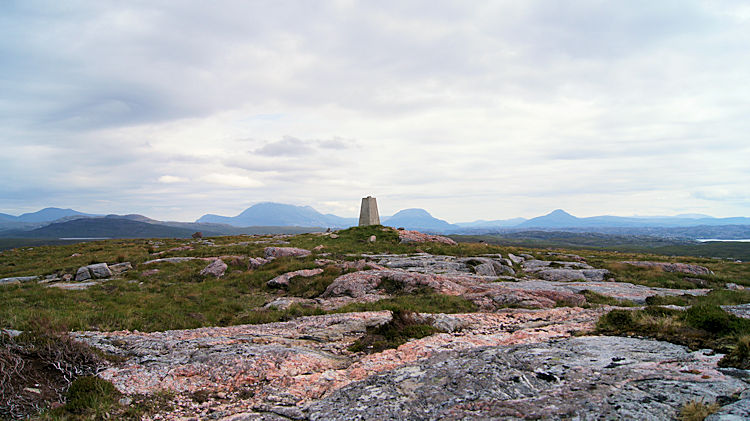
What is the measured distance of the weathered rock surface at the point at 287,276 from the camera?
2197cm

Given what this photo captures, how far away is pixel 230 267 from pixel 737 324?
27.7 m

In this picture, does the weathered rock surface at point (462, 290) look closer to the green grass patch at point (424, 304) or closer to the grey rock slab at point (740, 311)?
the green grass patch at point (424, 304)

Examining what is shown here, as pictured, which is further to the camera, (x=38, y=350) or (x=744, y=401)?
(x=38, y=350)

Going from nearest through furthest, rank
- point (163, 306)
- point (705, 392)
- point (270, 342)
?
1. point (705, 392)
2. point (270, 342)
3. point (163, 306)

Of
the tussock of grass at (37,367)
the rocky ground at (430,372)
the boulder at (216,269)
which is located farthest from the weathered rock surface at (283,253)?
the tussock of grass at (37,367)

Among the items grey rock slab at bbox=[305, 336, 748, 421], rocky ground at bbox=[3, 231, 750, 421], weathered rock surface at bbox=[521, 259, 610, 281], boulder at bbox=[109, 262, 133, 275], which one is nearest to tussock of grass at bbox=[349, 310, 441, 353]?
rocky ground at bbox=[3, 231, 750, 421]

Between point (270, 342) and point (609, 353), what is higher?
point (609, 353)

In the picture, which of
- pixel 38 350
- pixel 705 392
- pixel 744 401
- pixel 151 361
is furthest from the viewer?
pixel 151 361

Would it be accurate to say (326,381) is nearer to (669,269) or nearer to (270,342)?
(270,342)

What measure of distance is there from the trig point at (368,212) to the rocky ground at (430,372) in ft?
126

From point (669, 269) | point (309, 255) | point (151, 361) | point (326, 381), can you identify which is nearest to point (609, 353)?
point (326, 381)

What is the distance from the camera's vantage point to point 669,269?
31.1 m

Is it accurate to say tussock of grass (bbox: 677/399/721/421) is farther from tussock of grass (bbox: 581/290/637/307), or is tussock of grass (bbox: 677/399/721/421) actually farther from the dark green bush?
tussock of grass (bbox: 581/290/637/307)

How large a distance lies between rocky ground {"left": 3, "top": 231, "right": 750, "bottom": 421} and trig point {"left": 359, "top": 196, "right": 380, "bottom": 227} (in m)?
38.3
